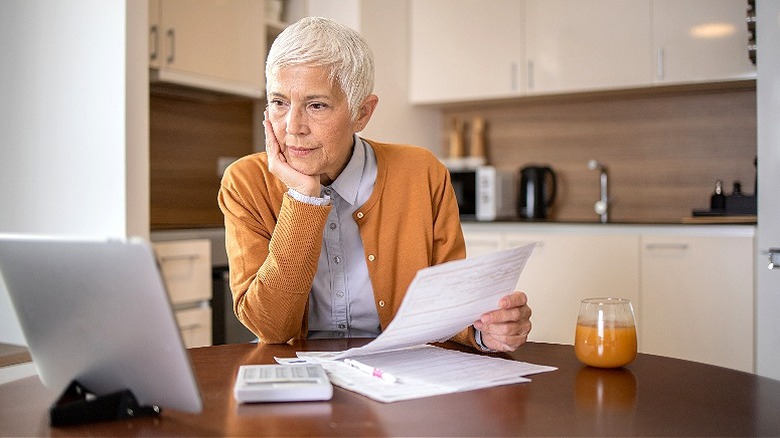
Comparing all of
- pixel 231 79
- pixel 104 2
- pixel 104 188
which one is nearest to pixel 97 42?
pixel 104 2

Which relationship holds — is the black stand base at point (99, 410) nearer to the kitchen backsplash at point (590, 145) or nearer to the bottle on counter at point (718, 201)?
the kitchen backsplash at point (590, 145)

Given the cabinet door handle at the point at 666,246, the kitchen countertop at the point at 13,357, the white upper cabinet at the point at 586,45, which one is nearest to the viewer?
the kitchen countertop at the point at 13,357

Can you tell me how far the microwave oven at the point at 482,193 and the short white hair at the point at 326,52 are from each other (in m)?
2.38

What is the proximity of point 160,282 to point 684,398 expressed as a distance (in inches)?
25.7

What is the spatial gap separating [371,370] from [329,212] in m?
0.43

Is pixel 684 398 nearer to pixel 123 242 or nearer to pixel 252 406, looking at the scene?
pixel 252 406

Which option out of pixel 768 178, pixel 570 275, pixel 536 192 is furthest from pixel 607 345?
pixel 536 192

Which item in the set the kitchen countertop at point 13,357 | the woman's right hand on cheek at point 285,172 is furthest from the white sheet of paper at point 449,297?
the kitchen countertop at point 13,357

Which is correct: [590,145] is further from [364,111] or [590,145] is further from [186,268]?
[364,111]

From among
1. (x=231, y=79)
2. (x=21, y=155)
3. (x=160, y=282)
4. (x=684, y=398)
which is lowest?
(x=684, y=398)

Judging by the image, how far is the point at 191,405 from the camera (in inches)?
34.2

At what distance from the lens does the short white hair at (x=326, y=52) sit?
1504 millimetres

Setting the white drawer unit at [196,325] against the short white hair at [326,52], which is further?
the white drawer unit at [196,325]

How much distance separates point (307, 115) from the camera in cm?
154
